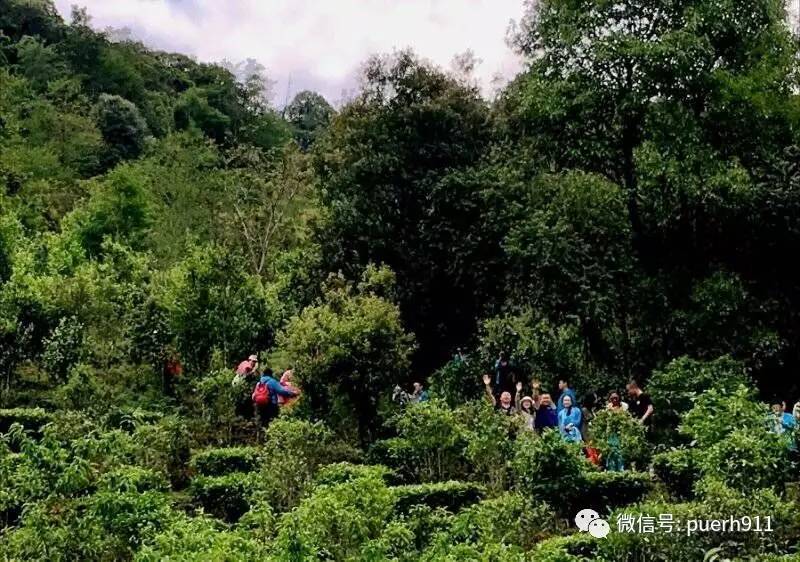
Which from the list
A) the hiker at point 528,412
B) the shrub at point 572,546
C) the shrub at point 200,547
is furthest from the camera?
the hiker at point 528,412

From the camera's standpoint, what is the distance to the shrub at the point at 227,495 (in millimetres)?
9999

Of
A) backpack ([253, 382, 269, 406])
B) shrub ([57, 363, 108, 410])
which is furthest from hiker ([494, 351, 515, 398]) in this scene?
shrub ([57, 363, 108, 410])

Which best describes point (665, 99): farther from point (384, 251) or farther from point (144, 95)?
point (144, 95)

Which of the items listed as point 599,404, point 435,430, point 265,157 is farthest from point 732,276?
point 265,157

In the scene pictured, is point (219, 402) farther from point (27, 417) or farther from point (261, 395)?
point (27, 417)

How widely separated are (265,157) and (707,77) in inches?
878

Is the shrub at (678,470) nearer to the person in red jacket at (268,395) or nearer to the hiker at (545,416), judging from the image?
the hiker at (545,416)

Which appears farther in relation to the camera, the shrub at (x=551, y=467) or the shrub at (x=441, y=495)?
the shrub at (x=441, y=495)

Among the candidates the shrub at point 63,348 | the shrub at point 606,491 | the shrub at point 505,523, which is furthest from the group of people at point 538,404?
the shrub at point 63,348

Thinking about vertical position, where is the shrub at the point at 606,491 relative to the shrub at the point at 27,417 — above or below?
below

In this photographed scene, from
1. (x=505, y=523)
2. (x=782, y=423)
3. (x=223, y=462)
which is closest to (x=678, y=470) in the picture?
(x=505, y=523)

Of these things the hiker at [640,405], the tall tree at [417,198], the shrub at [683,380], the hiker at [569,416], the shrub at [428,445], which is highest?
the tall tree at [417,198]

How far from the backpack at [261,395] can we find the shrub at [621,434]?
15.4ft

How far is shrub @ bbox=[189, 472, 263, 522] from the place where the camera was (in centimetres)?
1000
